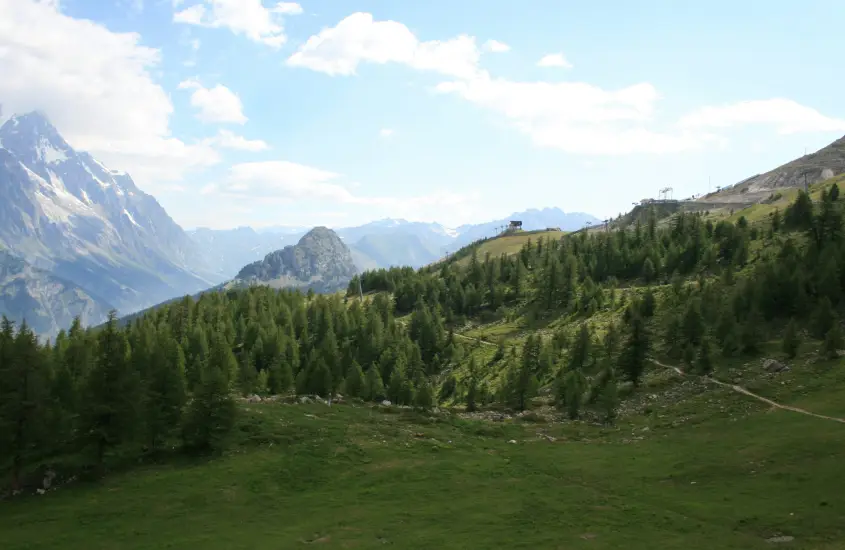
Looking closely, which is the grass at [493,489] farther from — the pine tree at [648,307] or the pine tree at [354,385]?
the pine tree at [648,307]

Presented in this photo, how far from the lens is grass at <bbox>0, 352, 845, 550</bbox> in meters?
40.5

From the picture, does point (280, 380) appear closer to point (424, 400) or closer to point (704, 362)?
point (424, 400)

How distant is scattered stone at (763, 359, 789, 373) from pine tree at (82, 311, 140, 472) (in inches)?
3231

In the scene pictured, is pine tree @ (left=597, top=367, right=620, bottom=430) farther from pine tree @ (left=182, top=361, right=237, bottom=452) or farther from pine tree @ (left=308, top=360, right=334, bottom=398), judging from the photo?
pine tree @ (left=182, top=361, right=237, bottom=452)

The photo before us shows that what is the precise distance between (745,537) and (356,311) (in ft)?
490

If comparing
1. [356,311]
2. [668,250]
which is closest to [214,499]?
[356,311]

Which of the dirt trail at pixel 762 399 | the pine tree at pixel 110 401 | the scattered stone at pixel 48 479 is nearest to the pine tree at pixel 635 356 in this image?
the dirt trail at pixel 762 399

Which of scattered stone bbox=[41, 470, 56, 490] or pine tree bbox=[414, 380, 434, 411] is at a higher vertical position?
scattered stone bbox=[41, 470, 56, 490]

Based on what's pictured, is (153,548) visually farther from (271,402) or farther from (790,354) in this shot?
(790,354)

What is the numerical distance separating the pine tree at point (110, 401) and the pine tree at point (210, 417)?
19.5 ft

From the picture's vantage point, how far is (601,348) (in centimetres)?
11125

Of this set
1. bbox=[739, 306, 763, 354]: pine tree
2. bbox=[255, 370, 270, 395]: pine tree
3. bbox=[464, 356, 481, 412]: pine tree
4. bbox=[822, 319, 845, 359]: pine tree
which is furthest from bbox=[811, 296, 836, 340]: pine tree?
bbox=[255, 370, 270, 395]: pine tree

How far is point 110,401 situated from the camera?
58531mm

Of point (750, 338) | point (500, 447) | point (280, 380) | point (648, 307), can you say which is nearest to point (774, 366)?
point (750, 338)
